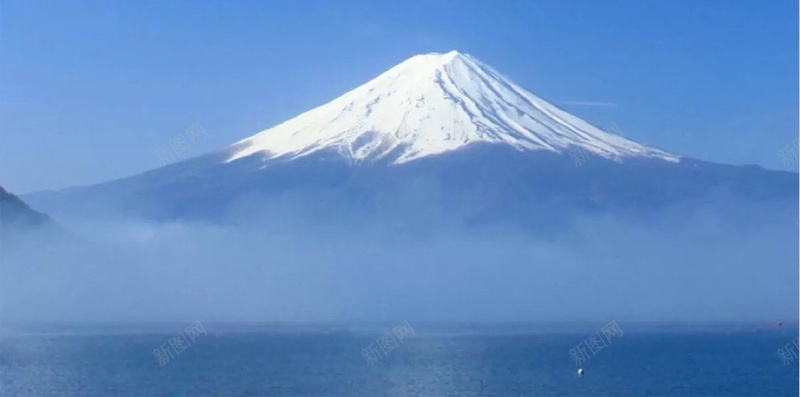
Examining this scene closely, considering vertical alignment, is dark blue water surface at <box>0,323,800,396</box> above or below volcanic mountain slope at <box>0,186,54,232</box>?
below

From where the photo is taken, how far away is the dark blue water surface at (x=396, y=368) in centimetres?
3306

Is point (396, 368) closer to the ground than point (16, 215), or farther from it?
closer to the ground

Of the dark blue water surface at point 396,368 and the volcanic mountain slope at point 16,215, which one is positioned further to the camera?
the volcanic mountain slope at point 16,215

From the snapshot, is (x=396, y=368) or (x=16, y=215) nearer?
(x=396, y=368)

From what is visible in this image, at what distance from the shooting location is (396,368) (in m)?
40.0

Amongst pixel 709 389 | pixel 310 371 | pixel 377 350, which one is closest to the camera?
pixel 709 389

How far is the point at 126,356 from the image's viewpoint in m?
A: 46.2

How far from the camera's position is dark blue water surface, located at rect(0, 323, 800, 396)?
33.1 m

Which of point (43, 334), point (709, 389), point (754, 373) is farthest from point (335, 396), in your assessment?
point (43, 334)

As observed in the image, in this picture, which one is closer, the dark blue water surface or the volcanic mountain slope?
the dark blue water surface

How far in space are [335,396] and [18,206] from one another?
109 ft

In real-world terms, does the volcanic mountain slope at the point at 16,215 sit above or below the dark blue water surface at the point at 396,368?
above

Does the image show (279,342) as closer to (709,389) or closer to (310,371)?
(310,371)

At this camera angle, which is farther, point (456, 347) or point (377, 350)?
point (456, 347)
